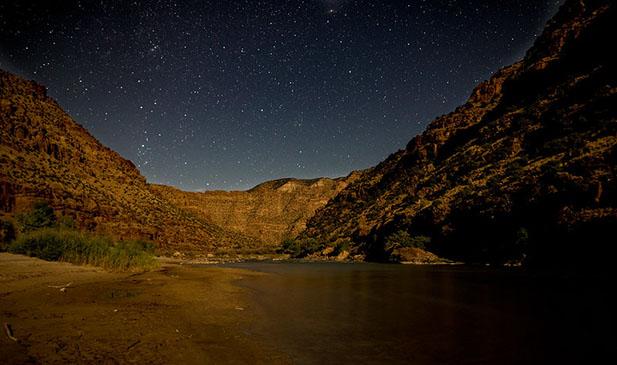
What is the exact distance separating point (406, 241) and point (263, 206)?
134758 mm

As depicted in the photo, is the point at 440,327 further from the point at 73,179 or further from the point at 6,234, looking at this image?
the point at 73,179

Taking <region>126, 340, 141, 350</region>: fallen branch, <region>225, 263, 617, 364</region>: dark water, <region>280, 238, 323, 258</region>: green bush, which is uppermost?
<region>126, 340, 141, 350</region>: fallen branch

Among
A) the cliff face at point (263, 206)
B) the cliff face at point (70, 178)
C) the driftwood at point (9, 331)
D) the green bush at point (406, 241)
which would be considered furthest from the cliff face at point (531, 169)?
the cliff face at point (263, 206)

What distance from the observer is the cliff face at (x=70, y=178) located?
51250mm

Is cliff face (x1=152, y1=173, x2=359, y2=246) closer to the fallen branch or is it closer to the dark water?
the dark water

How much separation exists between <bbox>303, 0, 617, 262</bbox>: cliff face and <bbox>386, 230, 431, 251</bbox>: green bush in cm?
160

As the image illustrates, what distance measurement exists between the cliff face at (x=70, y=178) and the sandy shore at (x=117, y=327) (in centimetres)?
4906

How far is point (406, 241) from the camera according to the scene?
53094mm

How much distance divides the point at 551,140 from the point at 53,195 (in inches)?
2992

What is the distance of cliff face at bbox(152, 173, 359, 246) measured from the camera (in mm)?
160475

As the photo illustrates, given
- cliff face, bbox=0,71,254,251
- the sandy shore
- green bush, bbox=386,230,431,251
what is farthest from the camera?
green bush, bbox=386,230,431,251

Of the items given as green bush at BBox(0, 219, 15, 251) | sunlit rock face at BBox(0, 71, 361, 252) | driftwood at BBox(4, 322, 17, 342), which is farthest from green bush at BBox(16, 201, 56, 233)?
driftwood at BBox(4, 322, 17, 342)

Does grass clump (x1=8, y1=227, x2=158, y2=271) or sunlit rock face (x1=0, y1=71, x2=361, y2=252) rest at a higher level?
sunlit rock face (x1=0, y1=71, x2=361, y2=252)

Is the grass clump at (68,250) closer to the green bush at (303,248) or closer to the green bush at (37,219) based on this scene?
the green bush at (37,219)
